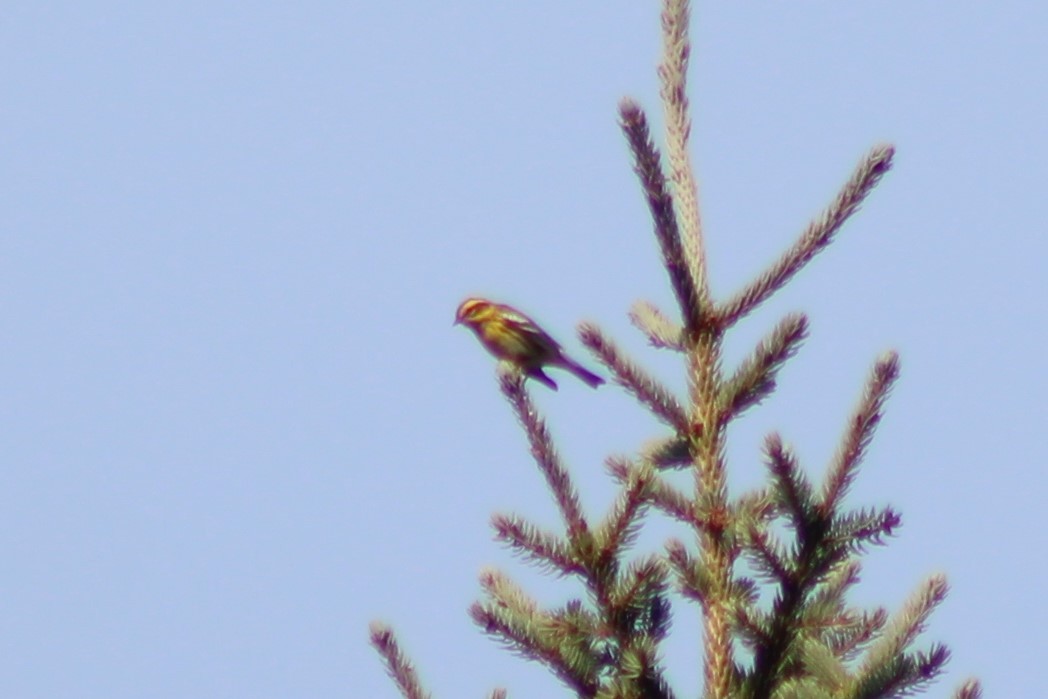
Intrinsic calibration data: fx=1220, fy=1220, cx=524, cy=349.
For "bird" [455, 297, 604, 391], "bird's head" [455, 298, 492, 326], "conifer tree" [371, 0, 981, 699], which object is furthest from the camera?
"bird's head" [455, 298, 492, 326]

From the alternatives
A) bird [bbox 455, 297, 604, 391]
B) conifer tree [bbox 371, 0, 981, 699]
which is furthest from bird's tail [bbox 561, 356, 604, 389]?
conifer tree [bbox 371, 0, 981, 699]

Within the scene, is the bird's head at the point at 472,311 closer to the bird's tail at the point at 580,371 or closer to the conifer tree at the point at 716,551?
the bird's tail at the point at 580,371

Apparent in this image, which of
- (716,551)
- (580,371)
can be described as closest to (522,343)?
(580,371)

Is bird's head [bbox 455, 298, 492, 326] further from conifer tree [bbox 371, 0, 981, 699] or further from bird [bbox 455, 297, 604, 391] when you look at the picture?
conifer tree [bbox 371, 0, 981, 699]

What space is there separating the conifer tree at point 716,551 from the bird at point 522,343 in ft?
11.5

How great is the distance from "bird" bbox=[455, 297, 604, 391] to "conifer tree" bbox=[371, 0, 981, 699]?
11.5ft

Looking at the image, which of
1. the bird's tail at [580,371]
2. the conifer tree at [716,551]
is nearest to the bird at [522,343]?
the bird's tail at [580,371]

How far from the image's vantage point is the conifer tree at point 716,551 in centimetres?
265

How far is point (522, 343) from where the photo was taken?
268 inches

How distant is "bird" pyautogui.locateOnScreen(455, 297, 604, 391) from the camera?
674 centimetres

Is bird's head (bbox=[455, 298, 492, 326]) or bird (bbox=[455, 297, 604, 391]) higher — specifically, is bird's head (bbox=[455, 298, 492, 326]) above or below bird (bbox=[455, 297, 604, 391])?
above

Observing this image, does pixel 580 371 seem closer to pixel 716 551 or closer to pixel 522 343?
pixel 522 343

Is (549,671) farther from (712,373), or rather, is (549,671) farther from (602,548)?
(712,373)

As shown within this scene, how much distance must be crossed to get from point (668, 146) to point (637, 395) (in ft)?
2.31
